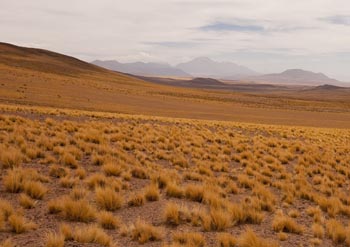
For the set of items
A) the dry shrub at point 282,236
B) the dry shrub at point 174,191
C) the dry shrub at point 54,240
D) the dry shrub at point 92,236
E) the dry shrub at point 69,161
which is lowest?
the dry shrub at point 282,236

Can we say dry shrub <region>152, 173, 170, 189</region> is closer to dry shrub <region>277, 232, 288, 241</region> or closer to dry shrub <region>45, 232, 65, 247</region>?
dry shrub <region>277, 232, 288, 241</region>

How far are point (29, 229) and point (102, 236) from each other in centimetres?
134

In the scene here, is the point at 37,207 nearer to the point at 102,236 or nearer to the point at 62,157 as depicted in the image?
the point at 102,236

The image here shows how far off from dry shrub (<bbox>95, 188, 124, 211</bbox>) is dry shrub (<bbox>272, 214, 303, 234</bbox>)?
3401 millimetres

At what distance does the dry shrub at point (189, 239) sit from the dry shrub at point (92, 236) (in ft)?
3.96

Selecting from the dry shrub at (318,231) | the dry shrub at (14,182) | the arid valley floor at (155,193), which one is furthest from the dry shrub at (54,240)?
the dry shrub at (318,231)

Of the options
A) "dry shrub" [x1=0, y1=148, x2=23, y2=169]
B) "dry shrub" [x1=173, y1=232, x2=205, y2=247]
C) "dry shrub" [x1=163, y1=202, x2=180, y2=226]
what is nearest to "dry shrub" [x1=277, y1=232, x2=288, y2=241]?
"dry shrub" [x1=173, y1=232, x2=205, y2=247]

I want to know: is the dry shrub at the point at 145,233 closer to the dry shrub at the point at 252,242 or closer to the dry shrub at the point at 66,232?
the dry shrub at the point at 66,232

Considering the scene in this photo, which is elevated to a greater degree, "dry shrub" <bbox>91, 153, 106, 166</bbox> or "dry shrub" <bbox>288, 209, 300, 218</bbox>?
"dry shrub" <bbox>91, 153, 106, 166</bbox>

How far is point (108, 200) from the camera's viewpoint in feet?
26.6

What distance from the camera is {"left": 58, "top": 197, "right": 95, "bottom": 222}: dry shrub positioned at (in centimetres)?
713

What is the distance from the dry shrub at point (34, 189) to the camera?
26.7 ft

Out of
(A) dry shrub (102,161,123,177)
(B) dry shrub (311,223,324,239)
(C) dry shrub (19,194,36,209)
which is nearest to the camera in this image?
(C) dry shrub (19,194,36,209)

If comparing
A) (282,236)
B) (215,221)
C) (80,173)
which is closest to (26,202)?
(80,173)
